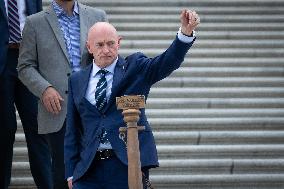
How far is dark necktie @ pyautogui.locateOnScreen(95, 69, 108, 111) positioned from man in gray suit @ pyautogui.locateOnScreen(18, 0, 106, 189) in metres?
0.77

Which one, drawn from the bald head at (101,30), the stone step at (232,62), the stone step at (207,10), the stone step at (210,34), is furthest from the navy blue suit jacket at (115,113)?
the stone step at (207,10)

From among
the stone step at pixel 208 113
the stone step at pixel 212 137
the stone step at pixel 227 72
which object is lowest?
the stone step at pixel 212 137

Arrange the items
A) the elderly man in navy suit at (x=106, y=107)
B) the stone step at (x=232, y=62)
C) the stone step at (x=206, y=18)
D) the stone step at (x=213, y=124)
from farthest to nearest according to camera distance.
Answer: the stone step at (x=206, y=18) → the stone step at (x=232, y=62) → the stone step at (x=213, y=124) → the elderly man in navy suit at (x=106, y=107)

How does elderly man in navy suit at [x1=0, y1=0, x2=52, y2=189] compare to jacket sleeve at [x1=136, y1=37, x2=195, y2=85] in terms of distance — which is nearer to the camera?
jacket sleeve at [x1=136, y1=37, x2=195, y2=85]

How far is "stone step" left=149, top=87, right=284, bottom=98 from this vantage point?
6.88 metres

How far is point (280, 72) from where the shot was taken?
23.9 feet

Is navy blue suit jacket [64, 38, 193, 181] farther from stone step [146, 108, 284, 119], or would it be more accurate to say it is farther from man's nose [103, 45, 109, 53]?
stone step [146, 108, 284, 119]

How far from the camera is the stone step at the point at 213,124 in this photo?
6.43 meters

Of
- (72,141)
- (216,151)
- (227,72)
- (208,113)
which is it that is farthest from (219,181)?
(72,141)

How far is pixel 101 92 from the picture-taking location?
3.44 m

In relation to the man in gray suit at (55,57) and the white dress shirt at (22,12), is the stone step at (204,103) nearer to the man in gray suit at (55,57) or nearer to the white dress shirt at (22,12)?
the white dress shirt at (22,12)

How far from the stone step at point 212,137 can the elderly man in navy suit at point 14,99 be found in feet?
5.19

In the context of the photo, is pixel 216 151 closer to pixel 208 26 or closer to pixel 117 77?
pixel 208 26

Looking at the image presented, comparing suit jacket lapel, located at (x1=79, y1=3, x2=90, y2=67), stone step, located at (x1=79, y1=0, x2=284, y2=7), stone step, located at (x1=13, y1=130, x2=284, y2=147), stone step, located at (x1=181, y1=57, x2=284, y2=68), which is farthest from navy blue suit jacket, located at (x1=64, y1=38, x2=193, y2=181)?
stone step, located at (x1=79, y1=0, x2=284, y2=7)
